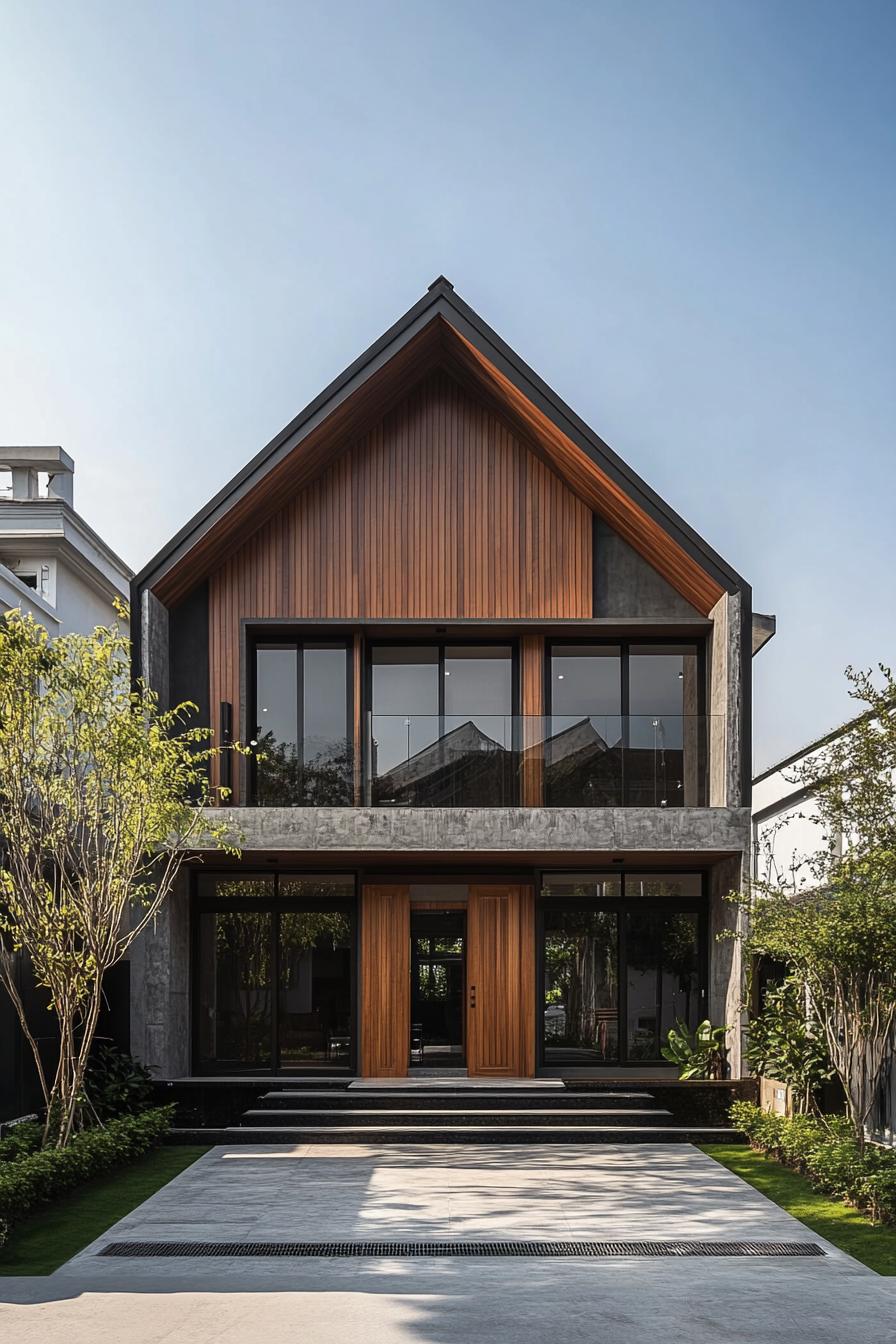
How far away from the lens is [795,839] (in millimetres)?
15938

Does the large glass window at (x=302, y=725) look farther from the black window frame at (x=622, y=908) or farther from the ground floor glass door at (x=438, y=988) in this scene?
the black window frame at (x=622, y=908)

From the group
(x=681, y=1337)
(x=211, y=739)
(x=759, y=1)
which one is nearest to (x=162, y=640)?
(x=211, y=739)

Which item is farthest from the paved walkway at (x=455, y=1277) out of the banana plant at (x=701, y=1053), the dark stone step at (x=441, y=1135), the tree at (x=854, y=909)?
the banana plant at (x=701, y=1053)

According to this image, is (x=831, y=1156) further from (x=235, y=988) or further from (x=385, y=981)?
(x=235, y=988)

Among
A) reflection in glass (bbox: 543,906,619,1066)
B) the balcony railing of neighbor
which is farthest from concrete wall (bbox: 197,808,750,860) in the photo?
reflection in glass (bbox: 543,906,619,1066)

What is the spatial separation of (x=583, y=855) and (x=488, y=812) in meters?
1.53

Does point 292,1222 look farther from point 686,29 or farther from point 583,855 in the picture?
point 686,29

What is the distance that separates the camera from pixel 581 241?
15.3 metres

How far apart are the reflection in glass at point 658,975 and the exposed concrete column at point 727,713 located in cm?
226

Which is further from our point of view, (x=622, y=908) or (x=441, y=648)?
(x=441, y=648)

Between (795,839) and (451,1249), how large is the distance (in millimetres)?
7548

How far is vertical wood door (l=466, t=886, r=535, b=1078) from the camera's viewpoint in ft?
61.2

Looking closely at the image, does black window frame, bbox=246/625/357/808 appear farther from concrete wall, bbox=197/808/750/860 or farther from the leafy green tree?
the leafy green tree

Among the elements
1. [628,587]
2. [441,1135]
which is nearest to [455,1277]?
[441,1135]
